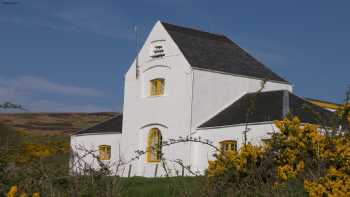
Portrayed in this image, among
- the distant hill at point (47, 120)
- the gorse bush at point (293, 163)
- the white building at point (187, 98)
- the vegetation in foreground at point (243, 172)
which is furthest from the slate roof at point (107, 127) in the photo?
the gorse bush at point (293, 163)

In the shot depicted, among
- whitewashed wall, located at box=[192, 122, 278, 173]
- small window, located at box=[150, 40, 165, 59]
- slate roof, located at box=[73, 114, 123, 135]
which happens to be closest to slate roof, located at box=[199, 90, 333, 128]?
whitewashed wall, located at box=[192, 122, 278, 173]

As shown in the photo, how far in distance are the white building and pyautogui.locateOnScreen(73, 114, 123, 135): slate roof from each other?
115mm

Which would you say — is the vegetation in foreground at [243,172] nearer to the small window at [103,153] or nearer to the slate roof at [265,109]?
the small window at [103,153]

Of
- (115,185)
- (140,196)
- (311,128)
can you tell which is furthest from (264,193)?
(140,196)

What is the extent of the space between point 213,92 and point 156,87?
10.8 ft

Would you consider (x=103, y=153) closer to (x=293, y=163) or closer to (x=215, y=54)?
(x=215, y=54)

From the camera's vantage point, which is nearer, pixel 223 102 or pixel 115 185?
pixel 115 185

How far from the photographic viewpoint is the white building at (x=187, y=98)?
29.7 metres

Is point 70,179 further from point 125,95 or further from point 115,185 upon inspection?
point 125,95

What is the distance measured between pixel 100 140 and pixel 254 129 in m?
11.2

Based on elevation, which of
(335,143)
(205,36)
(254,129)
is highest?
(205,36)

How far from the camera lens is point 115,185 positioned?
5.23 meters

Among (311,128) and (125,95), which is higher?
(125,95)

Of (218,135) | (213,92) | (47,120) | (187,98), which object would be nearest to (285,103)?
(218,135)
